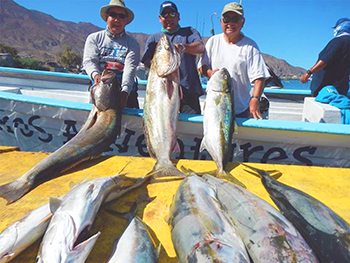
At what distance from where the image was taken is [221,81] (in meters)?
3.18

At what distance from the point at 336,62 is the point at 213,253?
4.26 m

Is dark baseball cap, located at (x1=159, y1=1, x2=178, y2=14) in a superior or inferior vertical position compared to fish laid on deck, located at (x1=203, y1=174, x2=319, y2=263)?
superior

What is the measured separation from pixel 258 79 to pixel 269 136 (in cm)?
82

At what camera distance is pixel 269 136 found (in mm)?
3176

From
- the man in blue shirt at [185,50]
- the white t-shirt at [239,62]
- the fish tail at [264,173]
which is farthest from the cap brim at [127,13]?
the fish tail at [264,173]

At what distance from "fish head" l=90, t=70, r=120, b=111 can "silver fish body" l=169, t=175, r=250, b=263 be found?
200 centimetres

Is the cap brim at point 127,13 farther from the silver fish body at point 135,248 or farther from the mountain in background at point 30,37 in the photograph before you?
the mountain in background at point 30,37

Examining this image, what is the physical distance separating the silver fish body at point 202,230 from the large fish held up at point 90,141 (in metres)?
1.46

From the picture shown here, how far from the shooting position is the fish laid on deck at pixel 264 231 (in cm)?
136

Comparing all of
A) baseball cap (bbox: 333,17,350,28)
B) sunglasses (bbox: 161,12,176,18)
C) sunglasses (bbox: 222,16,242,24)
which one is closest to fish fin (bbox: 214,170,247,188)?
sunglasses (bbox: 222,16,242,24)

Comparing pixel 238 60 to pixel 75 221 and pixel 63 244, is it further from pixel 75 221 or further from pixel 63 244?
pixel 63 244

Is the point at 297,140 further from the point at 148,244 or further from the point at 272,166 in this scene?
the point at 148,244

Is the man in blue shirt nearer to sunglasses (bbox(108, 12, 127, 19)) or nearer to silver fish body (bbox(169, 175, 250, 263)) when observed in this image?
sunglasses (bbox(108, 12, 127, 19))

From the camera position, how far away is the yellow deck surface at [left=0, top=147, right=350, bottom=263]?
1.78 meters
